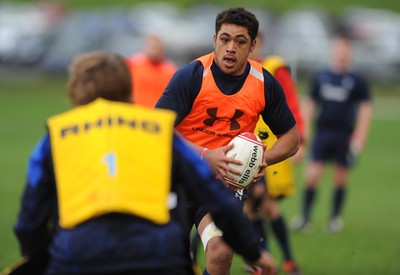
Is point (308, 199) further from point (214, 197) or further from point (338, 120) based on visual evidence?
point (214, 197)

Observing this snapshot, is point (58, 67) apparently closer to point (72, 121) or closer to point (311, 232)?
point (311, 232)

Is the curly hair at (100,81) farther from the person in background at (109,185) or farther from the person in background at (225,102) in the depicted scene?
the person in background at (225,102)

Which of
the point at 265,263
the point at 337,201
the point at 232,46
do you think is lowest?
the point at 337,201

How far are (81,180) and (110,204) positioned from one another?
0.58ft

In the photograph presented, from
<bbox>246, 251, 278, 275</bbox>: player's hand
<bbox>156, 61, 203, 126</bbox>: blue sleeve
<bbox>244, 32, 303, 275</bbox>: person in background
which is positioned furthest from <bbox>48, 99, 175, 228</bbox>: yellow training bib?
<bbox>244, 32, 303, 275</bbox>: person in background

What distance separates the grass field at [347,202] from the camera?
9.44 m

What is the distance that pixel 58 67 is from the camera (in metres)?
35.8

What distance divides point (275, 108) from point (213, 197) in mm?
2055

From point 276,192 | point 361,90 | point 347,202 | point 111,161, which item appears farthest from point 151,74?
point 111,161

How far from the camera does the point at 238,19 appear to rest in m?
5.93

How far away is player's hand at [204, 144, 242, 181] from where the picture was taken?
569 cm

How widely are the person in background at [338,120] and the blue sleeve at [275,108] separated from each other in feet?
19.1

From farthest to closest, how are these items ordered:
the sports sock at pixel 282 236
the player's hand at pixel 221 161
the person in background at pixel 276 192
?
the sports sock at pixel 282 236
the person in background at pixel 276 192
the player's hand at pixel 221 161

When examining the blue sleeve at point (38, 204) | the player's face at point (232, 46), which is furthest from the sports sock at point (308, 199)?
the blue sleeve at point (38, 204)
